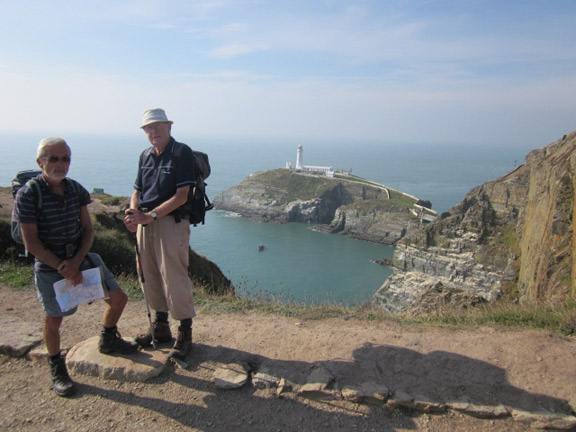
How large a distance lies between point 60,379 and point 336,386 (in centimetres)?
230

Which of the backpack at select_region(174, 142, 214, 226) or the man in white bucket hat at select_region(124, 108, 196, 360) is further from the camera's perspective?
the backpack at select_region(174, 142, 214, 226)

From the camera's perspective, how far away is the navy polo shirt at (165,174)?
11.0ft

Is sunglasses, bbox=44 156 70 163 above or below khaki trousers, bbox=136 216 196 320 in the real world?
above

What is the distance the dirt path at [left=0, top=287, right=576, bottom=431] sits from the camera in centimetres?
292

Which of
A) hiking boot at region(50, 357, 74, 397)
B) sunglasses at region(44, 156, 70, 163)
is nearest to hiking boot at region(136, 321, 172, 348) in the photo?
hiking boot at region(50, 357, 74, 397)

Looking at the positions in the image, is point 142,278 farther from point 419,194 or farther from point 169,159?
point 419,194

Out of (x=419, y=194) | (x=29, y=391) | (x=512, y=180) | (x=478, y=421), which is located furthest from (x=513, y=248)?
(x=419, y=194)

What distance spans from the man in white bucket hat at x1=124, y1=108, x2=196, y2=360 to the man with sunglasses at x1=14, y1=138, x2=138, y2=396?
0.39m

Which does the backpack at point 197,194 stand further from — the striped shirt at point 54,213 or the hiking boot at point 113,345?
the hiking boot at point 113,345

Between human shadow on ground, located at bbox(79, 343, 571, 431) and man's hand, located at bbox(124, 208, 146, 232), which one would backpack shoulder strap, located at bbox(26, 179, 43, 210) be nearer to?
man's hand, located at bbox(124, 208, 146, 232)

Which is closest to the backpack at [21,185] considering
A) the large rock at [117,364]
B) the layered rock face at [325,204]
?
the large rock at [117,364]

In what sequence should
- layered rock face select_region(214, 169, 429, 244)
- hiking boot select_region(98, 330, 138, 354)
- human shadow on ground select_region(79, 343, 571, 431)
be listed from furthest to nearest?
1. layered rock face select_region(214, 169, 429, 244)
2. hiking boot select_region(98, 330, 138, 354)
3. human shadow on ground select_region(79, 343, 571, 431)

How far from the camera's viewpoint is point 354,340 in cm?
406

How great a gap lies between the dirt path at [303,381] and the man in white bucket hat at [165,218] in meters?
0.56
